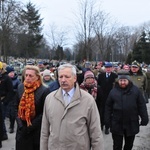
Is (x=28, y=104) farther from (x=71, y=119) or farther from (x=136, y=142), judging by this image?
(x=136, y=142)

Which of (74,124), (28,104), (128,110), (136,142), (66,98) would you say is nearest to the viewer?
(74,124)

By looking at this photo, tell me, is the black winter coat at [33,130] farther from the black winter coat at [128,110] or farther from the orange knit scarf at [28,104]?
the black winter coat at [128,110]

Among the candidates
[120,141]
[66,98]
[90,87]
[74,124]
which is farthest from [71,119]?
[90,87]

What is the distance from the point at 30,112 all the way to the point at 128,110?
180 centimetres

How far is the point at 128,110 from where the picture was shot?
196 inches

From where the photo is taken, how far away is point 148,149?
6.41 meters

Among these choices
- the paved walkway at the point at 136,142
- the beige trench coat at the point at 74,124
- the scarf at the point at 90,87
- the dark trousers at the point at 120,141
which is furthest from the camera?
the paved walkway at the point at 136,142

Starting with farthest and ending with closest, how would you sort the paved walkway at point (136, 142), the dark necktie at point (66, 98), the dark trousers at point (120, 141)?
the paved walkway at point (136, 142)
the dark trousers at point (120, 141)
the dark necktie at point (66, 98)

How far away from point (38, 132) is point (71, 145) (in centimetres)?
119

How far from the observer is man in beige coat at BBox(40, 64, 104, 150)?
119 inches

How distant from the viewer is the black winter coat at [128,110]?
499 centimetres

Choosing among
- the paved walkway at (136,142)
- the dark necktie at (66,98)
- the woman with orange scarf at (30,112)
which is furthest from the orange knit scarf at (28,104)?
the paved walkway at (136,142)

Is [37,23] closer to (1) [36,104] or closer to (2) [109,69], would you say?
(2) [109,69]

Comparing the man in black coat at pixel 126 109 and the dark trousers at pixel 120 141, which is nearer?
the man in black coat at pixel 126 109
